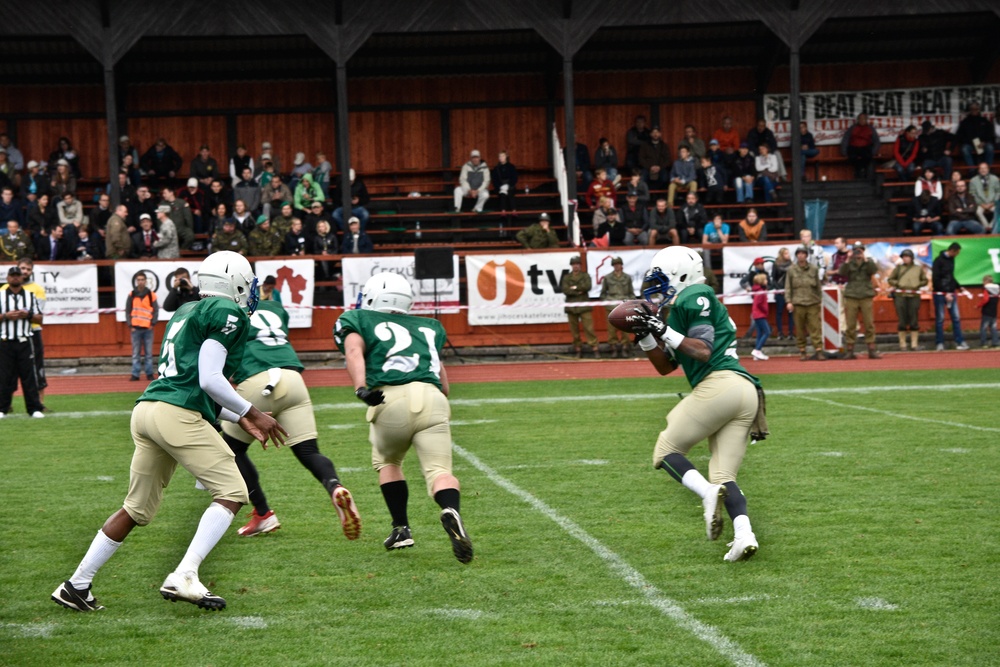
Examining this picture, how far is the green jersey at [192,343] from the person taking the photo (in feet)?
18.9

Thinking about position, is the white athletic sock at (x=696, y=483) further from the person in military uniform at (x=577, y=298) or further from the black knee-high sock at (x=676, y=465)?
the person in military uniform at (x=577, y=298)

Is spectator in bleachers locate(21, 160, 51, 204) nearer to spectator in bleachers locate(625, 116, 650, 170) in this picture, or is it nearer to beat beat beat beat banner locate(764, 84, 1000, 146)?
spectator in bleachers locate(625, 116, 650, 170)

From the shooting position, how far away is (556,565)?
6.59 meters

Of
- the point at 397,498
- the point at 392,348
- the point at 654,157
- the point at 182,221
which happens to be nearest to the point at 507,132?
the point at 654,157

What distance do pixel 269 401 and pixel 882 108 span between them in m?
24.2

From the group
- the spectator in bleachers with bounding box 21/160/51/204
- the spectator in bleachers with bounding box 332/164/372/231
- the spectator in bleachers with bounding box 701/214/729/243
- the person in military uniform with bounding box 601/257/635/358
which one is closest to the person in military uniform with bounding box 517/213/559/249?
the person in military uniform with bounding box 601/257/635/358

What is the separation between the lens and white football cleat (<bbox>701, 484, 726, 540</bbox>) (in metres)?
6.55

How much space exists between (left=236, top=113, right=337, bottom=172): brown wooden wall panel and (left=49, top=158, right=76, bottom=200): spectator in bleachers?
4.98 metres

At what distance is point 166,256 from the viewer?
72.2ft

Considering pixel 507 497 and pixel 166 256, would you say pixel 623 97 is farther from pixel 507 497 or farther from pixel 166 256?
pixel 507 497

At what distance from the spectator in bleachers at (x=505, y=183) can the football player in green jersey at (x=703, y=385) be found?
18395mm

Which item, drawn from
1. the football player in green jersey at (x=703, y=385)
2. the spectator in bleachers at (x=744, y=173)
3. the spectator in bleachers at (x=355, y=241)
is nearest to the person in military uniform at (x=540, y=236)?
the spectator in bleachers at (x=355, y=241)

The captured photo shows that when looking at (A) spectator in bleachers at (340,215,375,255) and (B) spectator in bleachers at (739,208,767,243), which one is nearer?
(A) spectator in bleachers at (340,215,375,255)

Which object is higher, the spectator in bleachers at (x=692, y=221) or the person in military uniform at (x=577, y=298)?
the spectator in bleachers at (x=692, y=221)
